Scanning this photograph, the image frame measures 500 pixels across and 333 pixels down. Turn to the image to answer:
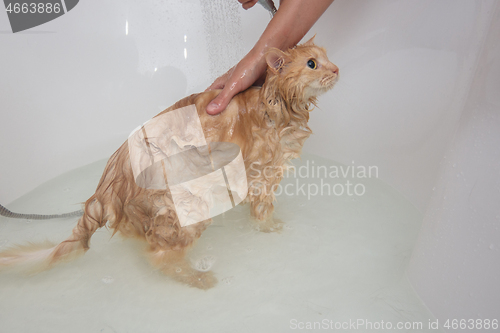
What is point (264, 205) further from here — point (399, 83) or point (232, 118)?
point (399, 83)

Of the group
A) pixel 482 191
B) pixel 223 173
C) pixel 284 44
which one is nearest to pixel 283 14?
pixel 284 44

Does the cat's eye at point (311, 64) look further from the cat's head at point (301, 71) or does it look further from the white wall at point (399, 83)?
the white wall at point (399, 83)

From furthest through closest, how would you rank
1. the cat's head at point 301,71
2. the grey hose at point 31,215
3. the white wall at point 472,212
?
the grey hose at point 31,215 < the cat's head at point 301,71 < the white wall at point 472,212

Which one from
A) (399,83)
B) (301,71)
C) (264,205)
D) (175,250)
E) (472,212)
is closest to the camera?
(472,212)

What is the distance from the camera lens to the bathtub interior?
1.12m

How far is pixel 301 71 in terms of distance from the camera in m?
1.02

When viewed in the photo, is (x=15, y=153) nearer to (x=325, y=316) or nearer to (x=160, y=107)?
(x=160, y=107)

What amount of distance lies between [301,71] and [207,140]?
352 mm

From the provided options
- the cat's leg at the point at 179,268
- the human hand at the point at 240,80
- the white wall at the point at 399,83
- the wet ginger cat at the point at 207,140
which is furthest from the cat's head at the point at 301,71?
the cat's leg at the point at 179,268

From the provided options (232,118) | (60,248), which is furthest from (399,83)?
(60,248)

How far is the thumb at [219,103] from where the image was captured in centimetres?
108

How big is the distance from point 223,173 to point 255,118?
0.21 m

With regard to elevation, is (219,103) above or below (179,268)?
above

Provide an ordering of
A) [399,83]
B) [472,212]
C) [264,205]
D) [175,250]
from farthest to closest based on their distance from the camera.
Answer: [399,83] → [264,205] → [175,250] → [472,212]
